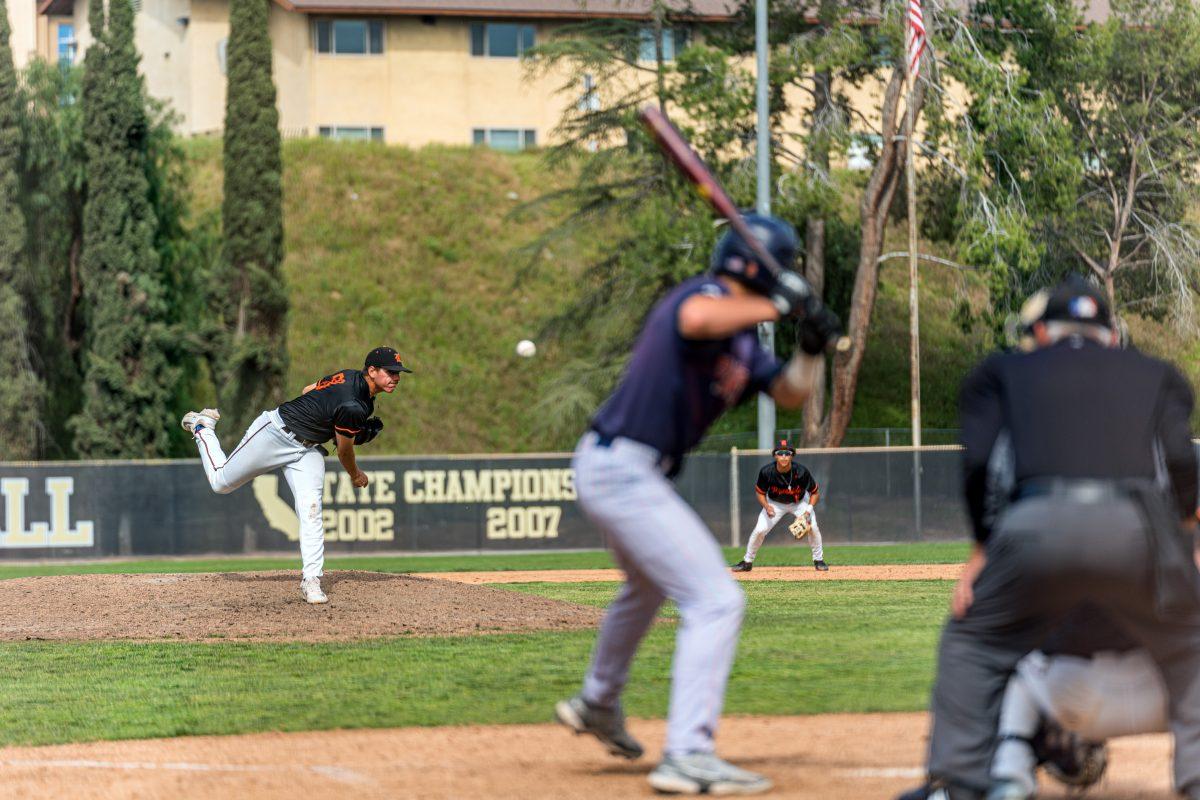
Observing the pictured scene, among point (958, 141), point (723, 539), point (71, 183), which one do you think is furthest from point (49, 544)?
point (958, 141)

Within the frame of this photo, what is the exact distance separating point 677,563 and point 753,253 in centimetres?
111

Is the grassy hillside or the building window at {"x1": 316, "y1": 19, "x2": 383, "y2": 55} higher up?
the building window at {"x1": 316, "y1": 19, "x2": 383, "y2": 55}

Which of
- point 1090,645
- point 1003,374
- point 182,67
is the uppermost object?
point 182,67

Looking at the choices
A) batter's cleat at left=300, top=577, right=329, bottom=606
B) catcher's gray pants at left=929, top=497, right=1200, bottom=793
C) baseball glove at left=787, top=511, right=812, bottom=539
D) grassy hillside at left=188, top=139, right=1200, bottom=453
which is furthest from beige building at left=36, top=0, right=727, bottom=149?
catcher's gray pants at left=929, top=497, right=1200, bottom=793

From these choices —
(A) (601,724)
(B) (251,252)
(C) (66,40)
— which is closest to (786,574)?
(A) (601,724)

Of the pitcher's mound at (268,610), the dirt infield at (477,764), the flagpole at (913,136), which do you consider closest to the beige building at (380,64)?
the flagpole at (913,136)

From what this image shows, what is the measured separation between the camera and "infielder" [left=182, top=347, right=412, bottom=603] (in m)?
11.2

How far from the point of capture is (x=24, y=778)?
19.8ft

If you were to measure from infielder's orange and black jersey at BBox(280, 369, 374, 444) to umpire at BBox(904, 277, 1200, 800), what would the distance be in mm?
7202

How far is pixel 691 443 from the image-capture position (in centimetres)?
532

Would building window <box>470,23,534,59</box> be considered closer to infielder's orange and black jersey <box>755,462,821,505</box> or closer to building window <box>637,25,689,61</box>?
building window <box>637,25,689,61</box>

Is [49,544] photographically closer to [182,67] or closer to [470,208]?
[470,208]

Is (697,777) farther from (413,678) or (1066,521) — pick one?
(413,678)

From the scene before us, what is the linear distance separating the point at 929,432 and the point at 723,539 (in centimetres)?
1116
